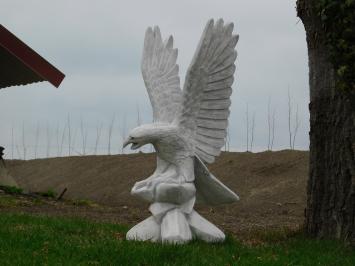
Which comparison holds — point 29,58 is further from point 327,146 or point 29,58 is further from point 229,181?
point 327,146

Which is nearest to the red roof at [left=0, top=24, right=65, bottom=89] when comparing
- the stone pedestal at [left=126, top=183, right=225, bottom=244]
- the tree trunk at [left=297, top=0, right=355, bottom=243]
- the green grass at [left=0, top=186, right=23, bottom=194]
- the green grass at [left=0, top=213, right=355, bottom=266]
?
the green grass at [left=0, top=186, right=23, bottom=194]

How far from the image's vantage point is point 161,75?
6379 mm

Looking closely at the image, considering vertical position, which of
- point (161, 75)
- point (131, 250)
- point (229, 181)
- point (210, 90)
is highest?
point (161, 75)

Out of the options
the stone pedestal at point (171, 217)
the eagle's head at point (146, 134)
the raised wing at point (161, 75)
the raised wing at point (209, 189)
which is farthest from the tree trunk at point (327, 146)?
the eagle's head at point (146, 134)

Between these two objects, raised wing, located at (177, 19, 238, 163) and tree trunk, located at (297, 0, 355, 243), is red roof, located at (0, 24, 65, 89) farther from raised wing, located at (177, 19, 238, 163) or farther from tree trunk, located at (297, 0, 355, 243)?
raised wing, located at (177, 19, 238, 163)

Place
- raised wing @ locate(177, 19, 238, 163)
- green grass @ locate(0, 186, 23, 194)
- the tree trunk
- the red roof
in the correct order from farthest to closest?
1. green grass @ locate(0, 186, 23, 194)
2. the red roof
3. the tree trunk
4. raised wing @ locate(177, 19, 238, 163)

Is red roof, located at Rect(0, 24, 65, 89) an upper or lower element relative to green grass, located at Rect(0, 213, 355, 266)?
upper

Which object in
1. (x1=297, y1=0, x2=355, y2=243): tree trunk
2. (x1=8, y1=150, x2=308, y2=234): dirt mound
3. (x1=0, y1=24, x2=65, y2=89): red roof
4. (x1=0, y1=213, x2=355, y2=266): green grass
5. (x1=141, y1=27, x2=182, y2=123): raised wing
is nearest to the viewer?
(x1=0, y1=213, x2=355, y2=266): green grass

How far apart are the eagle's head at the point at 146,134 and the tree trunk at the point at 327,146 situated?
1.94 meters

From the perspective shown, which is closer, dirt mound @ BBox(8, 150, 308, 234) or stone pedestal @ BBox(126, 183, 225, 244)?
stone pedestal @ BBox(126, 183, 225, 244)

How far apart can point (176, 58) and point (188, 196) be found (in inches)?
57.1

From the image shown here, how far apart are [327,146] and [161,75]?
197 centimetres


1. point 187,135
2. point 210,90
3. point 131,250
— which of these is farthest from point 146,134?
point 131,250

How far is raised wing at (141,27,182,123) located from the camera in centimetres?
621
